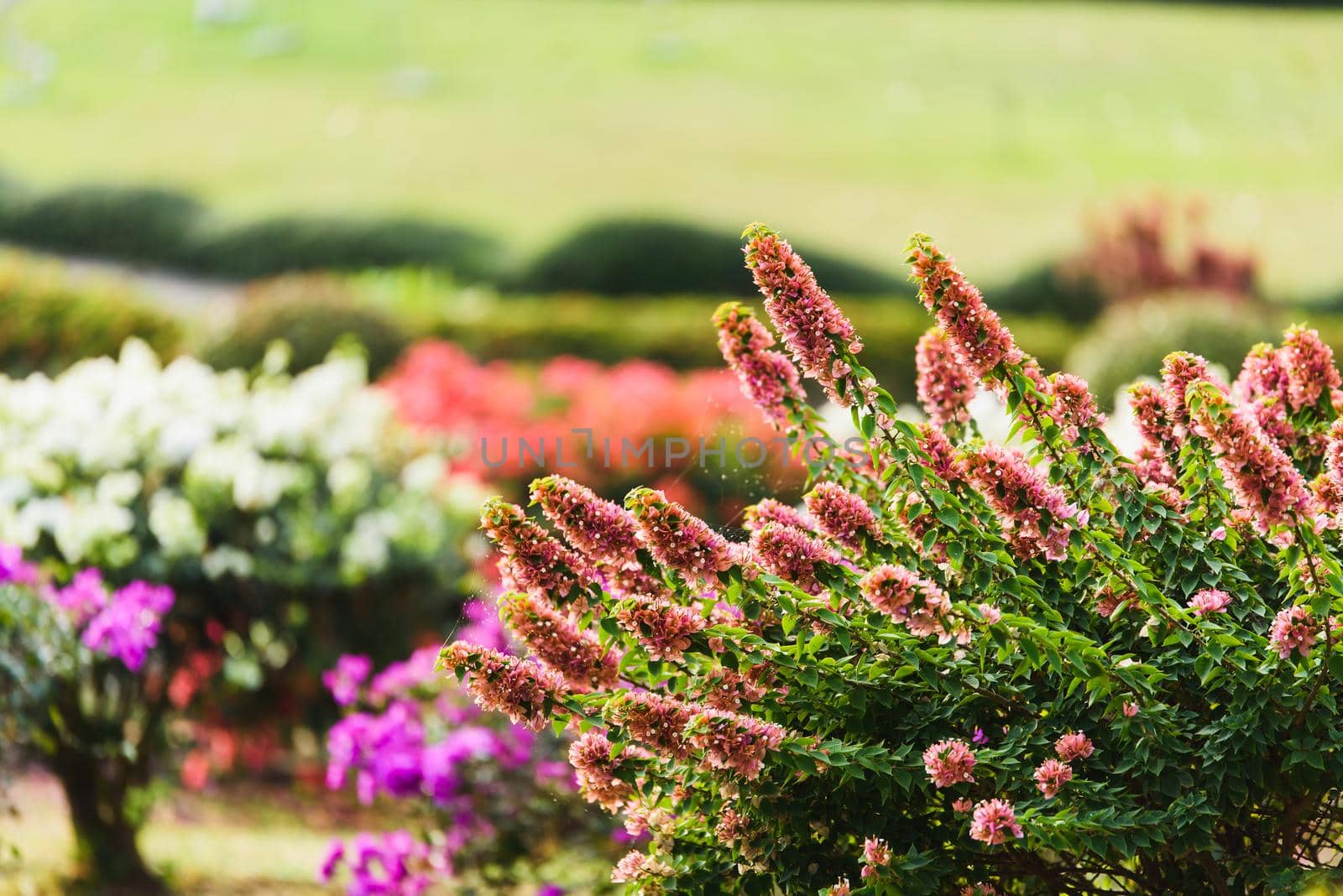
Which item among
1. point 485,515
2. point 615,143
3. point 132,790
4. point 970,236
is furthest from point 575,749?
point 615,143

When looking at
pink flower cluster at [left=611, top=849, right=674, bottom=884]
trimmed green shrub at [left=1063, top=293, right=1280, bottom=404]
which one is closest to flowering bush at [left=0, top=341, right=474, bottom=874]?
pink flower cluster at [left=611, top=849, right=674, bottom=884]

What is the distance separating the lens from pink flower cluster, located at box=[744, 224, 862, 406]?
79.3 inches

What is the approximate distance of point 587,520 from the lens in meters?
1.96

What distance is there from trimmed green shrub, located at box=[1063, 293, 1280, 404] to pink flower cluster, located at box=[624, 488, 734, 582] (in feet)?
19.9

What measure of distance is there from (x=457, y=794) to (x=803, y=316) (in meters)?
2.02

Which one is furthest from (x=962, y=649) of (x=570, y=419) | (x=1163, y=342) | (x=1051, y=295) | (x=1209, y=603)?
(x=1051, y=295)

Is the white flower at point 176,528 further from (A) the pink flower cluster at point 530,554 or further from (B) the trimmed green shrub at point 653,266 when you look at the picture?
(B) the trimmed green shrub at point 653,266

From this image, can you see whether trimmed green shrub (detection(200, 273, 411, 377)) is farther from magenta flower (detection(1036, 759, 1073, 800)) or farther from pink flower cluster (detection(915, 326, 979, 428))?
magenta flower (detection(1036, 759, 1073, 800))

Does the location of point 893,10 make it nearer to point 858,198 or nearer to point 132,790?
point 858,198

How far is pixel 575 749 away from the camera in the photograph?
2.05m

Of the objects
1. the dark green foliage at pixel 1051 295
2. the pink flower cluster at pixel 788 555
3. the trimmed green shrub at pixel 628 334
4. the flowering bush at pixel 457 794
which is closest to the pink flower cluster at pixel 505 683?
the pink flower cluster at pixel 788 555

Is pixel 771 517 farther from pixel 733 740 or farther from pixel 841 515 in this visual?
pixel 733 740

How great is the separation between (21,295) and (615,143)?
12.9 m

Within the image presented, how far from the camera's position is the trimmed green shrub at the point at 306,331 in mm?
9562
